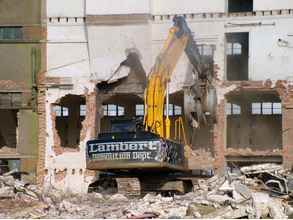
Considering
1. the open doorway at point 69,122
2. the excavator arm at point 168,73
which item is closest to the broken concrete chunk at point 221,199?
the excavator arm at point 168,73

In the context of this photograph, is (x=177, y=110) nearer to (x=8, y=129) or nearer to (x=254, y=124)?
(x=254, y=124)

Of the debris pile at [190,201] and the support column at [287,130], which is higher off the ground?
the support column at [287,130]

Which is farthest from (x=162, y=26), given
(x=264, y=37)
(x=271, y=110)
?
(x=271, y=110)

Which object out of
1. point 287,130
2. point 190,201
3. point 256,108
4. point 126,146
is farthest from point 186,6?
point 190,201

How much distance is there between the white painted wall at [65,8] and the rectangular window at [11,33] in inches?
62.8

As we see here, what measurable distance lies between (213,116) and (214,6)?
18.0ft

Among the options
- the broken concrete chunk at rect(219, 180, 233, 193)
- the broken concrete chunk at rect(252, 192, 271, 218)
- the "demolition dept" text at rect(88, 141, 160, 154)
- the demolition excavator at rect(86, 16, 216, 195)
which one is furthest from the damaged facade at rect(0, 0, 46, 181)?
the broken concrete chunk at rect(252, 192, 271, 218)

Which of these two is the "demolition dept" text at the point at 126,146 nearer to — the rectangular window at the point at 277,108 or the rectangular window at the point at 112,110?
the rectangular window at the point at 112,110

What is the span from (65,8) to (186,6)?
5628 millimetres

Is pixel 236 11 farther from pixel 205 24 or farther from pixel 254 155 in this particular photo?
pixel 254 155

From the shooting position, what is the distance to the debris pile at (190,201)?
28.9m

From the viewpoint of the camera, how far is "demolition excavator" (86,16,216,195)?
33.3 meters

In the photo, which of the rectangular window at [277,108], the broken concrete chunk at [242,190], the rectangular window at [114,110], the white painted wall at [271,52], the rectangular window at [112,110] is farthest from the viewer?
the rectangular window at [112,110]

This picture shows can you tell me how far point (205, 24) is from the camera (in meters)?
43.4
